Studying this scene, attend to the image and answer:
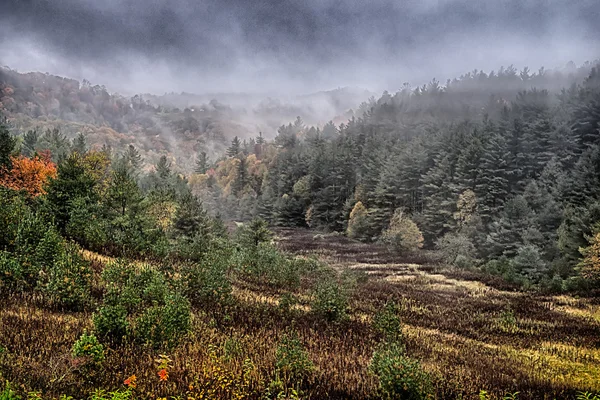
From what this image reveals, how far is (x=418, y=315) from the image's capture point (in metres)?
17.8

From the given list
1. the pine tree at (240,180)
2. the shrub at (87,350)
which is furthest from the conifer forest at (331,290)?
the pine tree at (240,180)

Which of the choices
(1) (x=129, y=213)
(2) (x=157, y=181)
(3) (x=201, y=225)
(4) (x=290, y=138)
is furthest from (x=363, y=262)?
(4) (x=290, y=138)

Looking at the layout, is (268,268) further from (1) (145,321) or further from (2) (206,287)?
(1) (145,321)

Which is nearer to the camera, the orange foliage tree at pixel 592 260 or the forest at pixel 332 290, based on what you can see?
the forest at pixel 332 290

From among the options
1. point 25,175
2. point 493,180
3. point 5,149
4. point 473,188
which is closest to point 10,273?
point 5,149

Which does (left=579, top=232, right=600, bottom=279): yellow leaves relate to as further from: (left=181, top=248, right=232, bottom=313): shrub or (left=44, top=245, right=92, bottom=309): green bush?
(left=44, top=245, right=92, bottom=309): green bush

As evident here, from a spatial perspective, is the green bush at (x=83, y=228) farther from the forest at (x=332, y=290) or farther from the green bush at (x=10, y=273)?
the green bush at (x=10, y=273)

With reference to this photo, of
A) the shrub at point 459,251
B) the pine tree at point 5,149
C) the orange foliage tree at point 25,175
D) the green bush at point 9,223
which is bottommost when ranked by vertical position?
the shrub at point 459,251

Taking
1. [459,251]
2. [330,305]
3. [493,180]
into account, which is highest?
[493,180]

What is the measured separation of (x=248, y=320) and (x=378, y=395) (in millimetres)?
5956

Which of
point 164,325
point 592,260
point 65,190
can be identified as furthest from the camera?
point 592,260

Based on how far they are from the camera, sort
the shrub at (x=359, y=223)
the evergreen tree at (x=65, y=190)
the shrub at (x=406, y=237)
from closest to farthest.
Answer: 1. the evergreen tree at (x=65, y=190)
2. the shrub at (x=406, y=237)
3. the shrub at (x=359, y=223)

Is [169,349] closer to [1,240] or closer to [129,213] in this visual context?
[1,240]

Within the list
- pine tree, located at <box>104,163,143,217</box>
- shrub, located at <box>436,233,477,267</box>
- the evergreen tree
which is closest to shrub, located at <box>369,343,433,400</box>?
the evergreen tree
